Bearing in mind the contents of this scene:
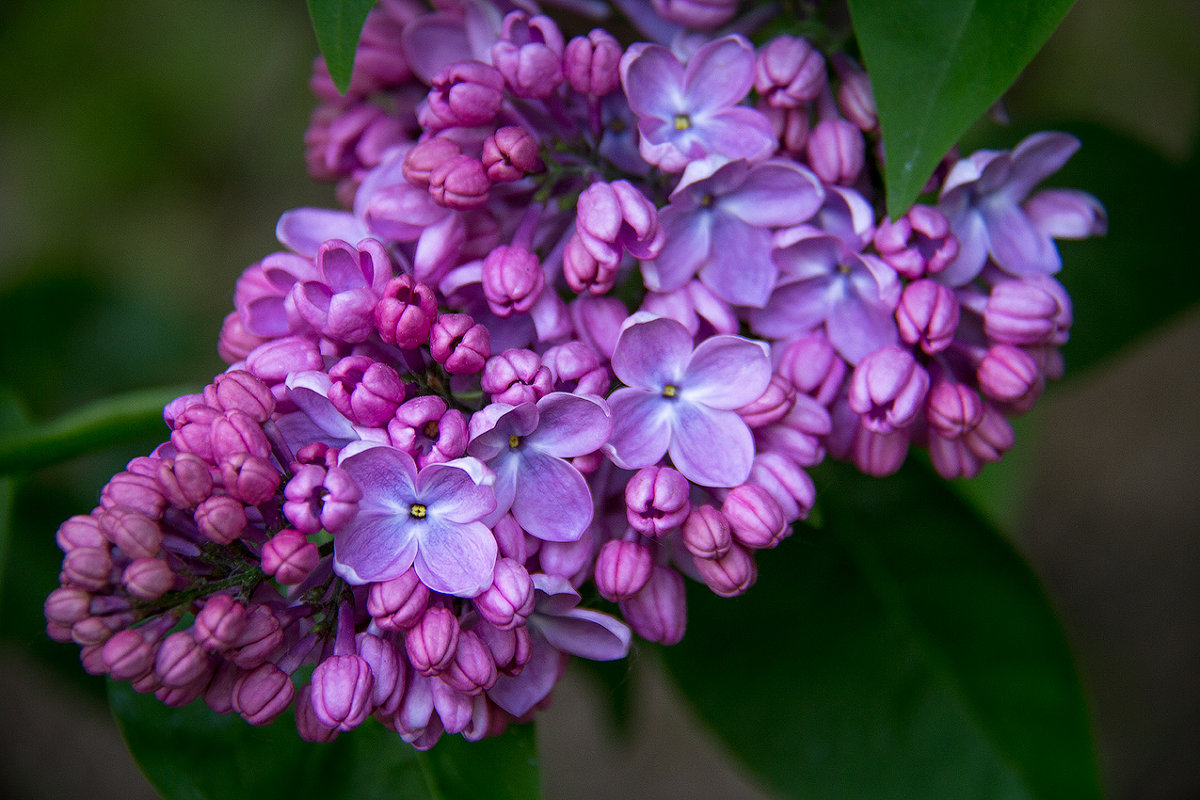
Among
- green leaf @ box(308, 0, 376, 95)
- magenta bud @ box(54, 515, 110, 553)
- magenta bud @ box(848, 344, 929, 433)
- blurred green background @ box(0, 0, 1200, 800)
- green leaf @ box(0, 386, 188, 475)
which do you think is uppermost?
green leaf @ box(308, 0, 376, 95)

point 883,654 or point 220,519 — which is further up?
point 220,519

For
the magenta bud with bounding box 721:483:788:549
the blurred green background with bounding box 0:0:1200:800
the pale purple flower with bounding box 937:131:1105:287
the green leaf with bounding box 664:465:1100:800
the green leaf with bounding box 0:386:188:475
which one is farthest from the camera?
the blurred green background with bounding box 0:0:1200:800

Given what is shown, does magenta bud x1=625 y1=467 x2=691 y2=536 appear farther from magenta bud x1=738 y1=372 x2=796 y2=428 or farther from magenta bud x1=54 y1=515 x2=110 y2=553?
magenta bud x1=54 y1=515 x2=110 y2=553

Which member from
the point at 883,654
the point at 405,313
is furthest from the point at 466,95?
the point at 883,654

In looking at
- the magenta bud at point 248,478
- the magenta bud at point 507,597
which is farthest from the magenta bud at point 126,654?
the magenta bud at point 507,597

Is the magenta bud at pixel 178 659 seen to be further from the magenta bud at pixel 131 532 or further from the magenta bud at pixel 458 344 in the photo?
the magenta bud at pixel 458 344

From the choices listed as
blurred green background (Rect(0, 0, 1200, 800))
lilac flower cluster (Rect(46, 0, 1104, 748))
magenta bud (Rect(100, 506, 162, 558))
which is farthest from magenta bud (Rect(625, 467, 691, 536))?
blurred green background (Rect(0, 0, 1200, 800))

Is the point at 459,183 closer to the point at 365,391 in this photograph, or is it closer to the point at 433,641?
the point at 365,391
